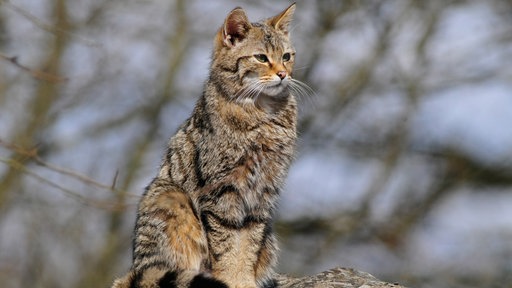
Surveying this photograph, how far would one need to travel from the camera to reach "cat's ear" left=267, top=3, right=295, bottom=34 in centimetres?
653

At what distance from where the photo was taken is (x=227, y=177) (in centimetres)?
589

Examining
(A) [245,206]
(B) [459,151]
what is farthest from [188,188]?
(B) [459,151]

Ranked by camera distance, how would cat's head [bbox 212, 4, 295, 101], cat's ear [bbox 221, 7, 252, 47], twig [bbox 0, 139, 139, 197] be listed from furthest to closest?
cat's ear [bbox 221, 7, 252, 47] < cat's head [bbox 212, 4, 295, 101] < twig [bbox 0, 139, 139, 197]

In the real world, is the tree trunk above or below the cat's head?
below

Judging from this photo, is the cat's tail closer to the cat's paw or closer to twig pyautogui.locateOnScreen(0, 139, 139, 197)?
the cat's paw

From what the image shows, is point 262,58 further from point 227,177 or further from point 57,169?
point 57,169

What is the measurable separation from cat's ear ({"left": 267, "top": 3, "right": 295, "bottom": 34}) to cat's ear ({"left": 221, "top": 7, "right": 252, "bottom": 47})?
22 centimetres

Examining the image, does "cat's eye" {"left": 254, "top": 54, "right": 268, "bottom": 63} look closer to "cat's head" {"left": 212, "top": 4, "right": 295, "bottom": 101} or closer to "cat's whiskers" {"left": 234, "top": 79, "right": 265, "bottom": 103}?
"cat's head" {"left": 212, "top": 4, "right": 295, "bottom": 101}

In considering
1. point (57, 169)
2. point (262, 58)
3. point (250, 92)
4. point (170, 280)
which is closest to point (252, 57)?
point (262, 58)

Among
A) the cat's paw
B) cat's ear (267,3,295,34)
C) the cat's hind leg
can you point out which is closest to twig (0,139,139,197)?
the cat's hind leg

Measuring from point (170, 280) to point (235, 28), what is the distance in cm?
169

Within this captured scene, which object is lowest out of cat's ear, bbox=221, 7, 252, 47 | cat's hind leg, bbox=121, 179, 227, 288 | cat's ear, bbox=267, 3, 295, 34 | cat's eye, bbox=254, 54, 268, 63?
cat's hind leg, bbox=121, 179, 227, 288

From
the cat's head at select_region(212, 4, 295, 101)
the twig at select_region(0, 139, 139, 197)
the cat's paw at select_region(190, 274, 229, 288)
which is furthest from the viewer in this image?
the cat's head at select_region(212, 4, 295, 101)

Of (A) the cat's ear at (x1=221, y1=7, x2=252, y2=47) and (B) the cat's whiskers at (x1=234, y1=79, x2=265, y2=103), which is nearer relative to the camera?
(B) the cat's whiskers at (x1=234, y1=79, x2=265, y2=103)
